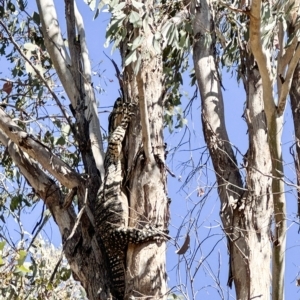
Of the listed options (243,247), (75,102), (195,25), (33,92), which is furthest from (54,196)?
(33,92)

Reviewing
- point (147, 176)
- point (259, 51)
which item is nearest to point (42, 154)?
point (147, 176)

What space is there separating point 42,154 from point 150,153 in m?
0.92

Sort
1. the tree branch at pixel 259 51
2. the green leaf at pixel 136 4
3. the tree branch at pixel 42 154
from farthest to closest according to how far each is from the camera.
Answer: the tree branch at pixel 42 154, the green leaf at pixel 136 4, the tree branch at pixel 259 51

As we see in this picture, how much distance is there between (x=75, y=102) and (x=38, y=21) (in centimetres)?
105

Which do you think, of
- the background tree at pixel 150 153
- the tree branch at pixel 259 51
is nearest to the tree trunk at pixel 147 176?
the background tree at pixel 150 153

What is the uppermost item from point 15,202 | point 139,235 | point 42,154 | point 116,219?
point 15,202

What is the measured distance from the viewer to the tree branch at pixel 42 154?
179 inches

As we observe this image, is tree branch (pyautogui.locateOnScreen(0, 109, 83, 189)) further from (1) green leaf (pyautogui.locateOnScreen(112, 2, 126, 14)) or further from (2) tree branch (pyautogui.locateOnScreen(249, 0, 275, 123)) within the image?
(2) tree branch (pyautogui.locateOnScreen(249, 0, 275, 123))

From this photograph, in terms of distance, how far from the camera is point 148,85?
170 inches

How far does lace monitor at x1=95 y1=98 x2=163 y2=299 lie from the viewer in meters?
4.02

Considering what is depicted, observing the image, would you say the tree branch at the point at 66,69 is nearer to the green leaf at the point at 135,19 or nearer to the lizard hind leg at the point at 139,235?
the lizard hind leg at the point at 139,235

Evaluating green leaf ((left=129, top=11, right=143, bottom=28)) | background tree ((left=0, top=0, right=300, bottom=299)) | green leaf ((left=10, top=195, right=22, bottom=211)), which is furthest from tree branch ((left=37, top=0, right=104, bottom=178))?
green leaf ((left=10, top=195, right=22, bottom=211))

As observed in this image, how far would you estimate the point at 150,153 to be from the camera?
161 inches

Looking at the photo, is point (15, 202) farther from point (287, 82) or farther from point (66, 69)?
point (287, 82)
